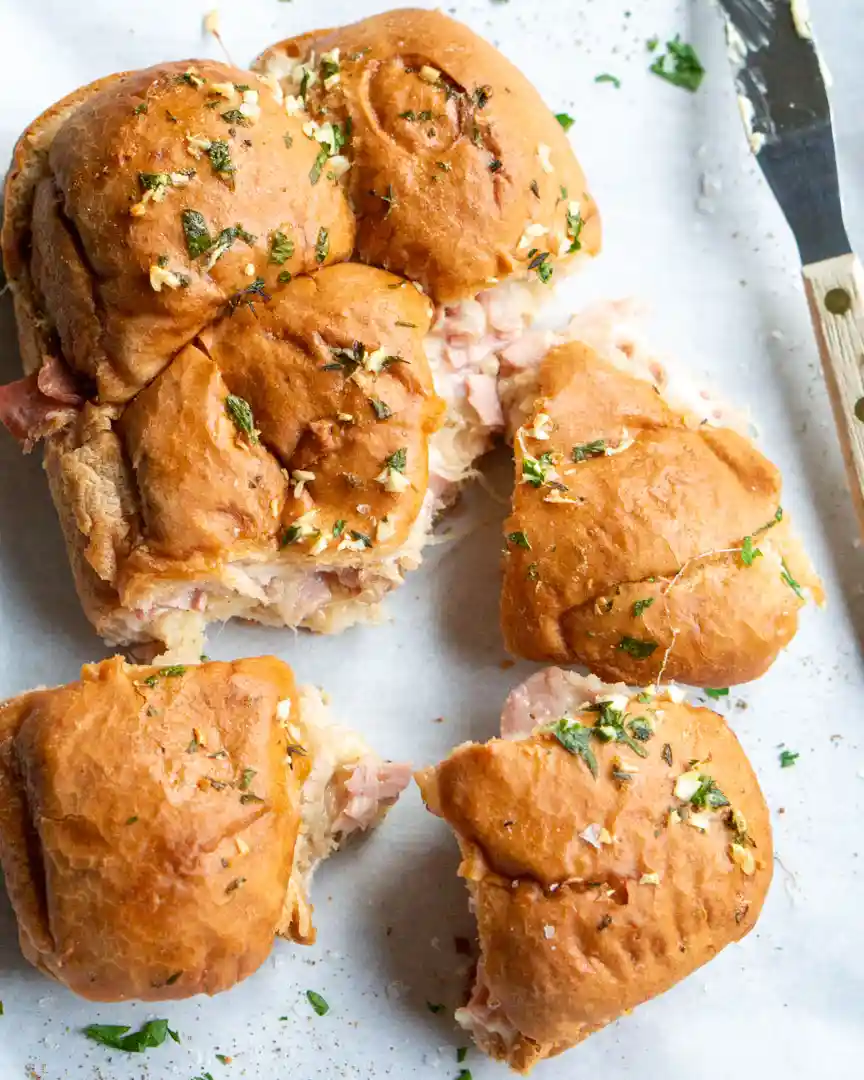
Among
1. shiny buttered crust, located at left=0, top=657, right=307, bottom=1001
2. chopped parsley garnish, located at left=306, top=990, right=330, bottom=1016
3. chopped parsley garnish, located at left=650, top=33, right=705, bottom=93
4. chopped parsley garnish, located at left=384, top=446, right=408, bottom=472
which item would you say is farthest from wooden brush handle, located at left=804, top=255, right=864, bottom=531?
chopped parsley garnish, located at left=306, top=990, right=330, bottom=1016

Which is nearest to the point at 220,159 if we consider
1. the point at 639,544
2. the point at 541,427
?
the point at 541,427

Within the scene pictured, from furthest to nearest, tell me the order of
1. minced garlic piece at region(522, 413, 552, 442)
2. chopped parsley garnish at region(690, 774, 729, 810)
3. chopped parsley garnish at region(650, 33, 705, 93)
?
chopped parsley garnish at region(650, 33, 705, 93) → minced garlic piece at region(522, 413, 552, 442) → chopped parsley garnish at region(690, 774, 729, 810)

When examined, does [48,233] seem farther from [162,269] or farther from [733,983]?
[733,983]

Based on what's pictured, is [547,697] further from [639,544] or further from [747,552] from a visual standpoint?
[747,552]

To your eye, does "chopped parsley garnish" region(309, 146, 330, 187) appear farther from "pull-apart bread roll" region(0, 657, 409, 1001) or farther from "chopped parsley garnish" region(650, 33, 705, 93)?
"chopped parsley garnish" region(650, 33, 705, 93)

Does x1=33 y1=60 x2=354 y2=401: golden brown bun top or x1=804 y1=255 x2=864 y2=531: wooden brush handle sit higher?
x1=33 y1=60 x2=354 y2=401: golden brown bun top

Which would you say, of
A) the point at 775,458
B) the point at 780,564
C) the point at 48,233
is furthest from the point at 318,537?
the point at 775,458

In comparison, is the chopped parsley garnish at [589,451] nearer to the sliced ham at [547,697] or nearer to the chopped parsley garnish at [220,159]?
the sliced ham at [547,697]
